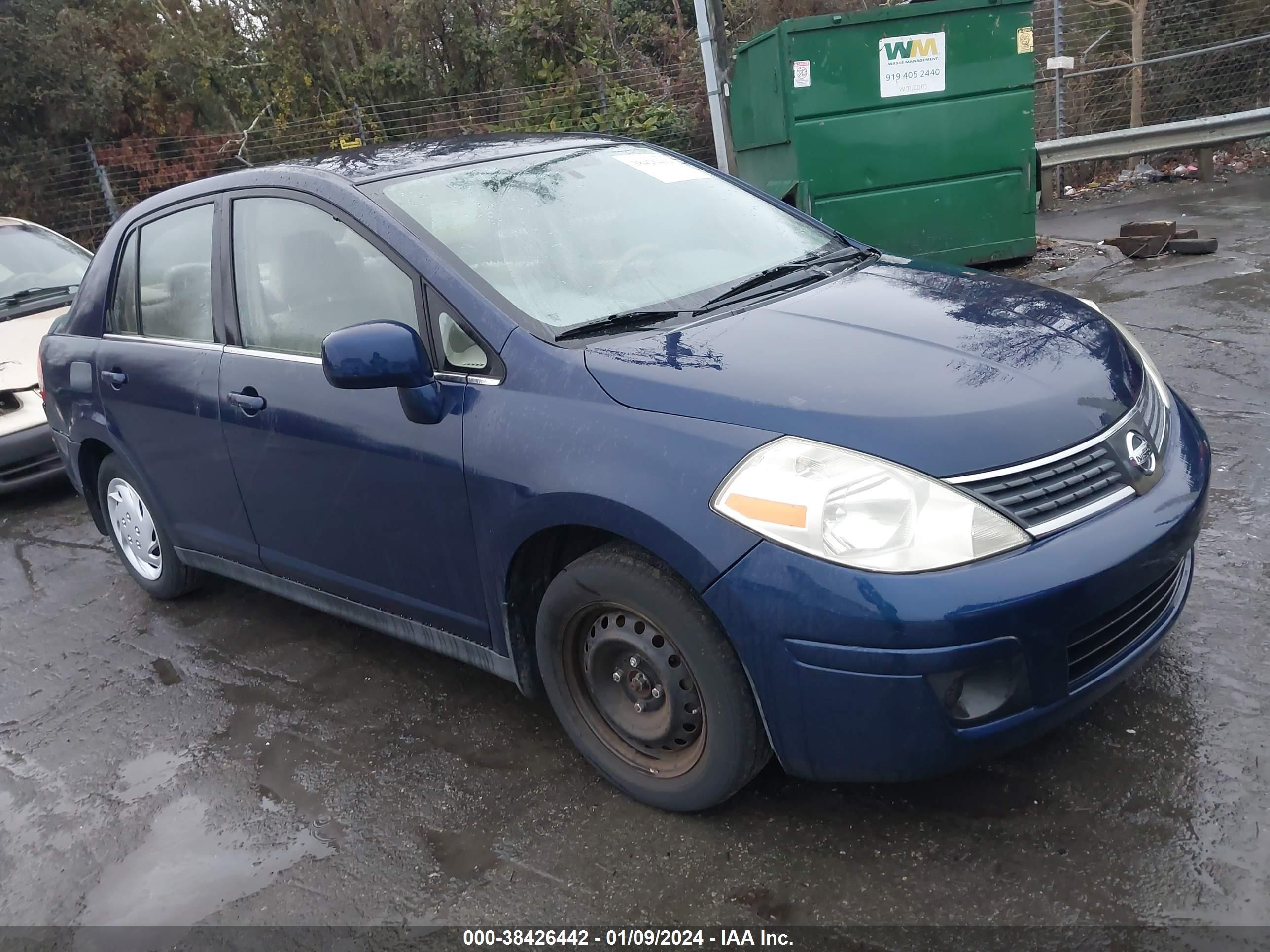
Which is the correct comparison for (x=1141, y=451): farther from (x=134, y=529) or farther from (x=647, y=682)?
(x=134, y=529)

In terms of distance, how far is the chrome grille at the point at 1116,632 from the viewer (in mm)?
2369

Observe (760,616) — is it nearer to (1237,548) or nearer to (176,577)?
(1237,548)

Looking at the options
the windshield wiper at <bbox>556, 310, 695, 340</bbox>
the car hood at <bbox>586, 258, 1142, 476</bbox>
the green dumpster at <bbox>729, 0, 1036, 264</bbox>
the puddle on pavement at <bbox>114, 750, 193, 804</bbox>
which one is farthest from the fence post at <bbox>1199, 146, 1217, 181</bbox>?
the puddle on pavement at <bbox>114, 750, 193, 804</bbox>

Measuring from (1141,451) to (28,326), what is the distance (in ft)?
22.2

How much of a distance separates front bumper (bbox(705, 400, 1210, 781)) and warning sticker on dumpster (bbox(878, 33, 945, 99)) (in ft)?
20.9

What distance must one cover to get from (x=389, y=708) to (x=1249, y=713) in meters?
2.53

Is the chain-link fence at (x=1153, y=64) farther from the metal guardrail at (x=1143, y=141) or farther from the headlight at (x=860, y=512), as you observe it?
the headlight at (x=860, y=512)

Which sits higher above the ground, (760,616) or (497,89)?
(497,89)

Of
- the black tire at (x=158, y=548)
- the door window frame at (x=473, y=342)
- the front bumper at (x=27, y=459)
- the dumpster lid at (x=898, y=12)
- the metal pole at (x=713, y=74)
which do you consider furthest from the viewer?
the metal pole at (x=713, y=74)

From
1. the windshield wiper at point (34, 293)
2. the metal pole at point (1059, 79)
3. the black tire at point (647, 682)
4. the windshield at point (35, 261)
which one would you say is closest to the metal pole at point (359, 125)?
the windshield at point (35, 261)

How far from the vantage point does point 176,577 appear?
447 centimetres

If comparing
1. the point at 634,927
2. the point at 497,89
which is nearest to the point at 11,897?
the point at 634,927

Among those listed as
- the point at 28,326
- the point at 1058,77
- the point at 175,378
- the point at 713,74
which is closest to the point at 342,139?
the point at 713,74

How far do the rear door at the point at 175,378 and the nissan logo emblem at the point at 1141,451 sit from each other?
2.82 m
